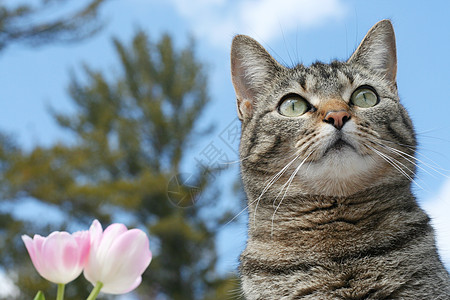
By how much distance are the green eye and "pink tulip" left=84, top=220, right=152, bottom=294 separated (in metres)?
0.99

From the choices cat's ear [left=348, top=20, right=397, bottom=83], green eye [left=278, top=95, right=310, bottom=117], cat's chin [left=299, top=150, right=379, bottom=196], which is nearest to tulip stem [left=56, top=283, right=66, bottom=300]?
cat's chin [left=299, top=150, right=379, bottom=196]

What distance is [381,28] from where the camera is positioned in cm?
187

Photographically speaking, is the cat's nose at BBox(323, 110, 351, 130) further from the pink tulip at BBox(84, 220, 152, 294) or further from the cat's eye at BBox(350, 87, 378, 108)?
the pink tulip at BBox(84, 220, 152, 294)

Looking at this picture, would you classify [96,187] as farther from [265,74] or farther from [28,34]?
[265,74]

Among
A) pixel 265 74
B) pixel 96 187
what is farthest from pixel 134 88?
pixel 265 74

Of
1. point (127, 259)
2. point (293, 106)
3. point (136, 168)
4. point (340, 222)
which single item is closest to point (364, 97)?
point (293, 106)

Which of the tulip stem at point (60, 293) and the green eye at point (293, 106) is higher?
the green eye at point (293, 106)

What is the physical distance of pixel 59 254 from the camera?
0.77m

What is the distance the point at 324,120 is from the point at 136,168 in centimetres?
1173

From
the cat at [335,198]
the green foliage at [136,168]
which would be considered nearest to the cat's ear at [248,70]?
the cat at [335,198]

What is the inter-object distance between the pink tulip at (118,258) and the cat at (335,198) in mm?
730

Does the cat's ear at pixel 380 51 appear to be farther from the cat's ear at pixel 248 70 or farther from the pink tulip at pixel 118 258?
the pink tulip at pixel 118 258

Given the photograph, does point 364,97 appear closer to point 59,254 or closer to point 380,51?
point 380,51

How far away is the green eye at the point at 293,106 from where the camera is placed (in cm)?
165
